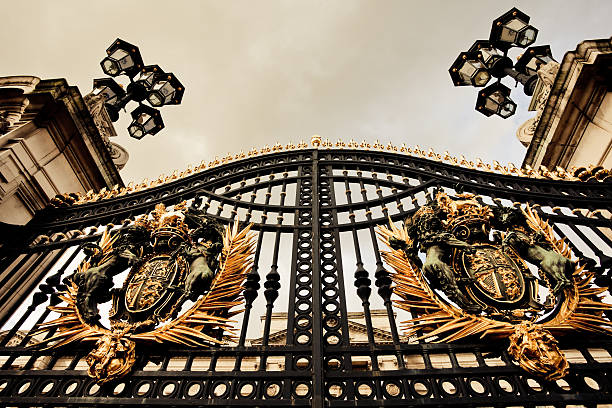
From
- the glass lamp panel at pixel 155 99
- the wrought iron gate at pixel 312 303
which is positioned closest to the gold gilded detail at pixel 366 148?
the wrought iron gate at pixel 312 303

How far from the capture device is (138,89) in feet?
25.4

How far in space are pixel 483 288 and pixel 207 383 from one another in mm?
2754

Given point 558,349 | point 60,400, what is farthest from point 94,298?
point 558,349

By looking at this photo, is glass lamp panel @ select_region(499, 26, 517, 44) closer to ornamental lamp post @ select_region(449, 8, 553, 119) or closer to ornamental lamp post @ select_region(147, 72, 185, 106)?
ornamental lamp post @ select_region(449, 8, 553, 119)

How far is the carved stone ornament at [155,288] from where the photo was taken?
3422 millimetres

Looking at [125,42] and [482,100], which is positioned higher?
[125,42]

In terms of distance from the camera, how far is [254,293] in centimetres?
377

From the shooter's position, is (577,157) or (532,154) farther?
(532,154)

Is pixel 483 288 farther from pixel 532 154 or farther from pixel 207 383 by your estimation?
pixel 532 154

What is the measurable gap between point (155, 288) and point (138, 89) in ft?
18.1

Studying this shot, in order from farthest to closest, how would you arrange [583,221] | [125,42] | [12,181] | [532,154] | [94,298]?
[125,42] → [532,154] → [12,181] → [583,221] → [94,298]

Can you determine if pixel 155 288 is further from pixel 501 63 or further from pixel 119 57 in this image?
pixel 501 63

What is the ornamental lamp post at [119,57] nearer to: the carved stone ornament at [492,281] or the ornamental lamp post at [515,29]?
the carved stone ornament at [492,281]

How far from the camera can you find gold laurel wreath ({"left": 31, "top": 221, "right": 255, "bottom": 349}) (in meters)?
3.43
